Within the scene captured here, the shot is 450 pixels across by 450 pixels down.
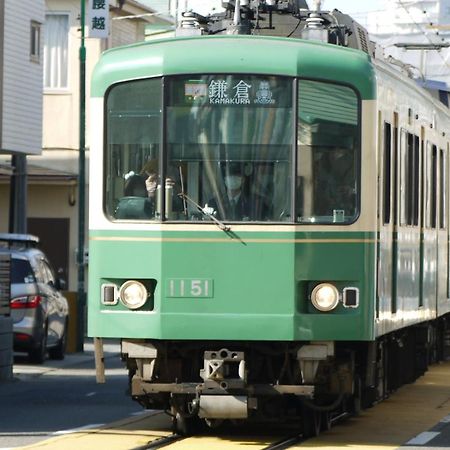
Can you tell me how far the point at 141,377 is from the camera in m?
14.1

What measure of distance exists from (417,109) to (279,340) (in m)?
4.60

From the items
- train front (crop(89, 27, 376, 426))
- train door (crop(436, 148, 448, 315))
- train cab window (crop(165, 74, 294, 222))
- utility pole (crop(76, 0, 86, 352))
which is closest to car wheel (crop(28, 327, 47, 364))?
utility pole (crop(76, 0, 86, 352))

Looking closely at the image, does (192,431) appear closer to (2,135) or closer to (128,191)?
(128,191)

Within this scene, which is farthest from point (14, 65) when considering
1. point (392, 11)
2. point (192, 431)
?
point (392, 11)

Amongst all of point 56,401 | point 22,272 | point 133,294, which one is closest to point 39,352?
Answer: point 22,272

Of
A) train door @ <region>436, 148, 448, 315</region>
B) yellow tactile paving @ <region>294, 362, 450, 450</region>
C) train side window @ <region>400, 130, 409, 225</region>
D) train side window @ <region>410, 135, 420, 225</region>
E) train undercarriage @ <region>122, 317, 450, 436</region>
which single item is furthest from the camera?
train door @ <region>436, 148, 448, 315</region>

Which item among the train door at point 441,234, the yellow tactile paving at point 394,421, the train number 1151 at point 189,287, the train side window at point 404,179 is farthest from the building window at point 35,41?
the train number 1151 at point 189,287

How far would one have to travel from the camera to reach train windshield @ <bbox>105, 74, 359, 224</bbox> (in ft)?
45.7

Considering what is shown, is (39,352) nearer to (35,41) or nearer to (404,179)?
(404,179)

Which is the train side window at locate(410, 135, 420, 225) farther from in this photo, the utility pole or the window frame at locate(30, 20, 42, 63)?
the window frame at locate(30, 20, 42, 63)

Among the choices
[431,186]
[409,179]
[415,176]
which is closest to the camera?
[409,179]

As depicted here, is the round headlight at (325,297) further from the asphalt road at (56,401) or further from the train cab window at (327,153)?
the asphalt road at (56,401)

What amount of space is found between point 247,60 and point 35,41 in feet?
79.1

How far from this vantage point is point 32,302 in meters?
25.5
